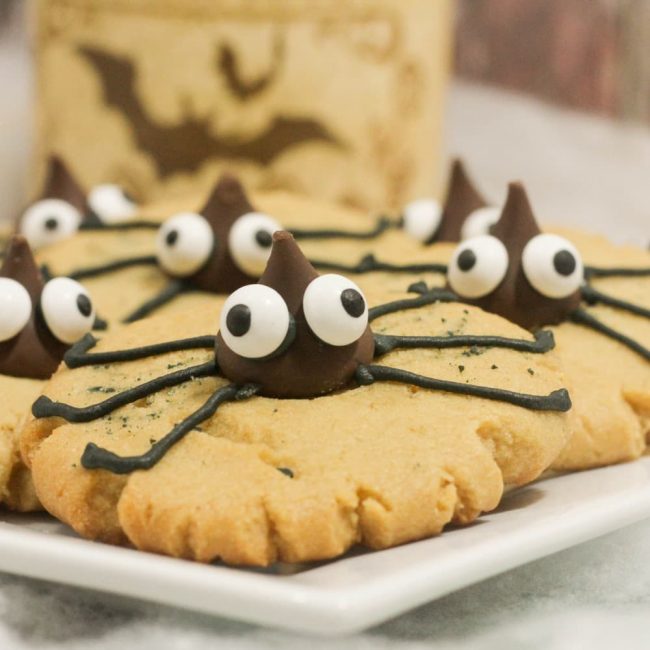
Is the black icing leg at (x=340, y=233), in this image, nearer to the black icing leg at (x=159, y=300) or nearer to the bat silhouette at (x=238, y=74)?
the black icing leg at (x=159, y=300)

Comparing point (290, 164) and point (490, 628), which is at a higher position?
point (290, 164)

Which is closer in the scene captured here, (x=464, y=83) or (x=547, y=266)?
(x=547, y=266)

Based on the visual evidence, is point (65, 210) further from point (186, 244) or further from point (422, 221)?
point (422, 221)

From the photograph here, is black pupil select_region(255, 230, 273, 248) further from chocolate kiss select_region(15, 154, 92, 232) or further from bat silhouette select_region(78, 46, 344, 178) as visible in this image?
bat silhouette select_region(78, 46, 344, 178)

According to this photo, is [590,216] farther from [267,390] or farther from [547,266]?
[267,390]

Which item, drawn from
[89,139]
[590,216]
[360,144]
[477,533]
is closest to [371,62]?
Result: [360,144]

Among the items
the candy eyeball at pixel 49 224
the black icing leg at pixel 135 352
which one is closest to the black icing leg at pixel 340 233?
the candy eyeball at pixel 49 224
